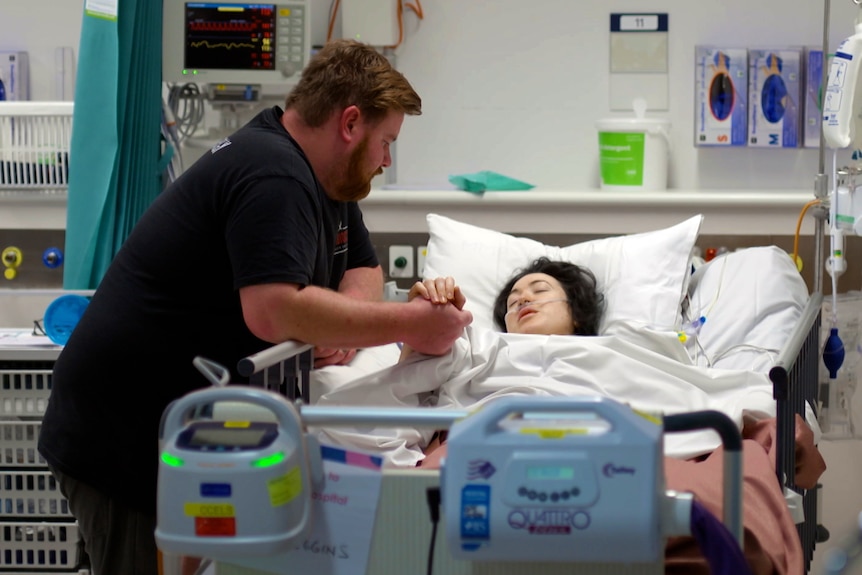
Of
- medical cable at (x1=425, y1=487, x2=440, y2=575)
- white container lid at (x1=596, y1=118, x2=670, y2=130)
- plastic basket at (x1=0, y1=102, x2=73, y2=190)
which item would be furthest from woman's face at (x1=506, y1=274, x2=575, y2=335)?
plastic basket at (x1=0, y1=102, x2=73, y2=190)

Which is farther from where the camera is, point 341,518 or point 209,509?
point 341,518

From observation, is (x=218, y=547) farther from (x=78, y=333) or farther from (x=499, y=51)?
(x=499, y=51)

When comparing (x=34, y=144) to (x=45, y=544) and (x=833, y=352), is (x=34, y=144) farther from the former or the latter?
(x=833, y=352)

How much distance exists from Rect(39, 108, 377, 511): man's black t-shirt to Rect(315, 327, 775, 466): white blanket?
0.92 ft

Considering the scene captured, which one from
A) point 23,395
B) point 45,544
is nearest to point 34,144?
point 23,395

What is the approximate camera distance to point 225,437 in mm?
1284

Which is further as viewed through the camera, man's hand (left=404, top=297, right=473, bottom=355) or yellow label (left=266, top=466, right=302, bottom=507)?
man's hand (left=404, top=297, right=473, bottom=355)

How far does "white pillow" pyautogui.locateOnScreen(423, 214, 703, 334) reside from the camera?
10.1 ft

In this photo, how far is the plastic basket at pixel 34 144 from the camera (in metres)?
3.40

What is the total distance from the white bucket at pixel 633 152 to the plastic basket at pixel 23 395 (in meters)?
1.92

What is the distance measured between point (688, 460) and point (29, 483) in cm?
176

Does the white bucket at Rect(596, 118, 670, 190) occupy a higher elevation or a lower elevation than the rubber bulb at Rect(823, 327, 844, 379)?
higher

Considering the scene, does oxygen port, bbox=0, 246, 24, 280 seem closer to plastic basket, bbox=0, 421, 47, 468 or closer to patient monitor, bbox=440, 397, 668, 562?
plastic basket, bbox=0, 421, 47, 468

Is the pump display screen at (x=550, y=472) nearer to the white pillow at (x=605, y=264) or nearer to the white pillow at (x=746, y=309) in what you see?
the white pillow at (x=746, y=309)
